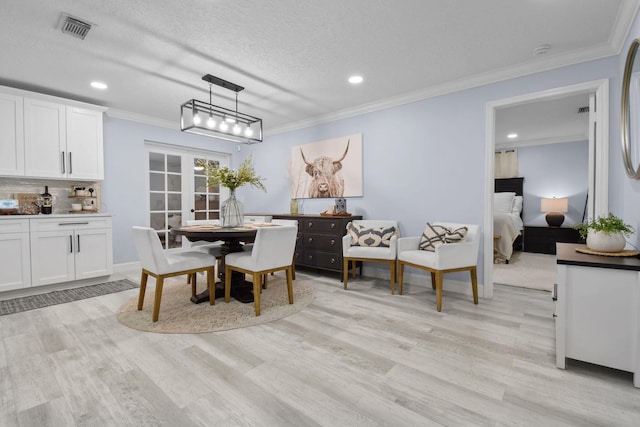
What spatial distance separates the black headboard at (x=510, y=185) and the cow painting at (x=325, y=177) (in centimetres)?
448

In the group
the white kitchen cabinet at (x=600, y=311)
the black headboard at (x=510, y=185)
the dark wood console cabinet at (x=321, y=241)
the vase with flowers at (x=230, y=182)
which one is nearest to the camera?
the white kitchen cabinet at (x=600, y=311)

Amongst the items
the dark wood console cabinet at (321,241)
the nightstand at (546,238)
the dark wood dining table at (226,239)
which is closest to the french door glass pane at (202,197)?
the dark wood console cabinet at (321,241)

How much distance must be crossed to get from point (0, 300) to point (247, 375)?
3285 millimetres

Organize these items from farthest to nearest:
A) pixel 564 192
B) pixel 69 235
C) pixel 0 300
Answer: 1. pixel 564 192
2. pixel 69 235
3. pixel 0 300

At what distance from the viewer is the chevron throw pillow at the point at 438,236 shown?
3.04 m

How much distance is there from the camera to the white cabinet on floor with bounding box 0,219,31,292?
124 inches

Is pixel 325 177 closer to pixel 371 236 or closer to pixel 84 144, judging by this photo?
pixel 371 236

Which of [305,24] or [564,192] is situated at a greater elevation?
[305,24]

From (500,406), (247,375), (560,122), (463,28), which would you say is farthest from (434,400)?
(560,122)

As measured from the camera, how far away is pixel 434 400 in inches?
59.5

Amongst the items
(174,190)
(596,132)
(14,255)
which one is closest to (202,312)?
(14,255)

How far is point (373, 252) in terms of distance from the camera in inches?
134

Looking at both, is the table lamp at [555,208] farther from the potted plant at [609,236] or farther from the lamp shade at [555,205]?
the potted plant at [609,236]

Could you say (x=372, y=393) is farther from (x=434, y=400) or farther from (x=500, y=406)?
(x=500, y=406)
